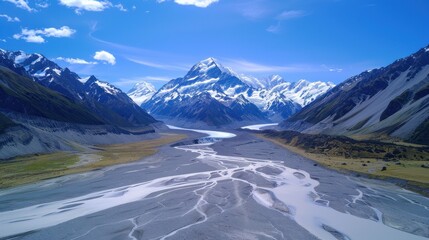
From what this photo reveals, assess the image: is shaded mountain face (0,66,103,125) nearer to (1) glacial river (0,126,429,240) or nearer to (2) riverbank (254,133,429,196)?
(1) glacial river (0,126,429,240)

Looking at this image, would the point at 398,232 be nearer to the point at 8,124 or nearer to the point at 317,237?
the point at 317,237

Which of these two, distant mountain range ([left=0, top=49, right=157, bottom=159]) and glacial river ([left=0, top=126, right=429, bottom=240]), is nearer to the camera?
glacial river ([left=0, top=126, right=429, bottom=240])

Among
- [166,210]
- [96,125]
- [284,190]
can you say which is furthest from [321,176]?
[96,125]

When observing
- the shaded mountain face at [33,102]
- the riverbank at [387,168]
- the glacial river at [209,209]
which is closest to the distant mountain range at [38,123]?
the shaded mountain face at [33,102]

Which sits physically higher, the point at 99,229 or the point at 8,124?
the point at 8,124

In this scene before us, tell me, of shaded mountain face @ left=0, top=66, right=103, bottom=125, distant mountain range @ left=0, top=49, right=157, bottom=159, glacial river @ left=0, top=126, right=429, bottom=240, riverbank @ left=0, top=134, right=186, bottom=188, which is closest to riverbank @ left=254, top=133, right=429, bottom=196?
glacial river @ left=0, top=126, right=429, bottom=240

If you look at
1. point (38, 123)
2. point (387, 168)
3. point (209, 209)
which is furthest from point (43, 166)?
point (387, 168)

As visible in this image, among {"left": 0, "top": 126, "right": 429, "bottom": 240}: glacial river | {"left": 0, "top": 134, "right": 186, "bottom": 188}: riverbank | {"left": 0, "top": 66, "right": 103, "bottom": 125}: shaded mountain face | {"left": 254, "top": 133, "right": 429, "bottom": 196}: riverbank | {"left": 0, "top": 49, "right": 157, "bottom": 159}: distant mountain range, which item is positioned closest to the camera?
{"left": 0, "top": 126, "right": 429, "bottom": 240}: glacial river

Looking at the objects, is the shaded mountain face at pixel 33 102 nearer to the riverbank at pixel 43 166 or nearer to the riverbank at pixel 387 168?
the riverbank at pixel 43 166

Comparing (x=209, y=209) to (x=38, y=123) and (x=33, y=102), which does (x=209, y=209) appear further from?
(x=33, y=102)
